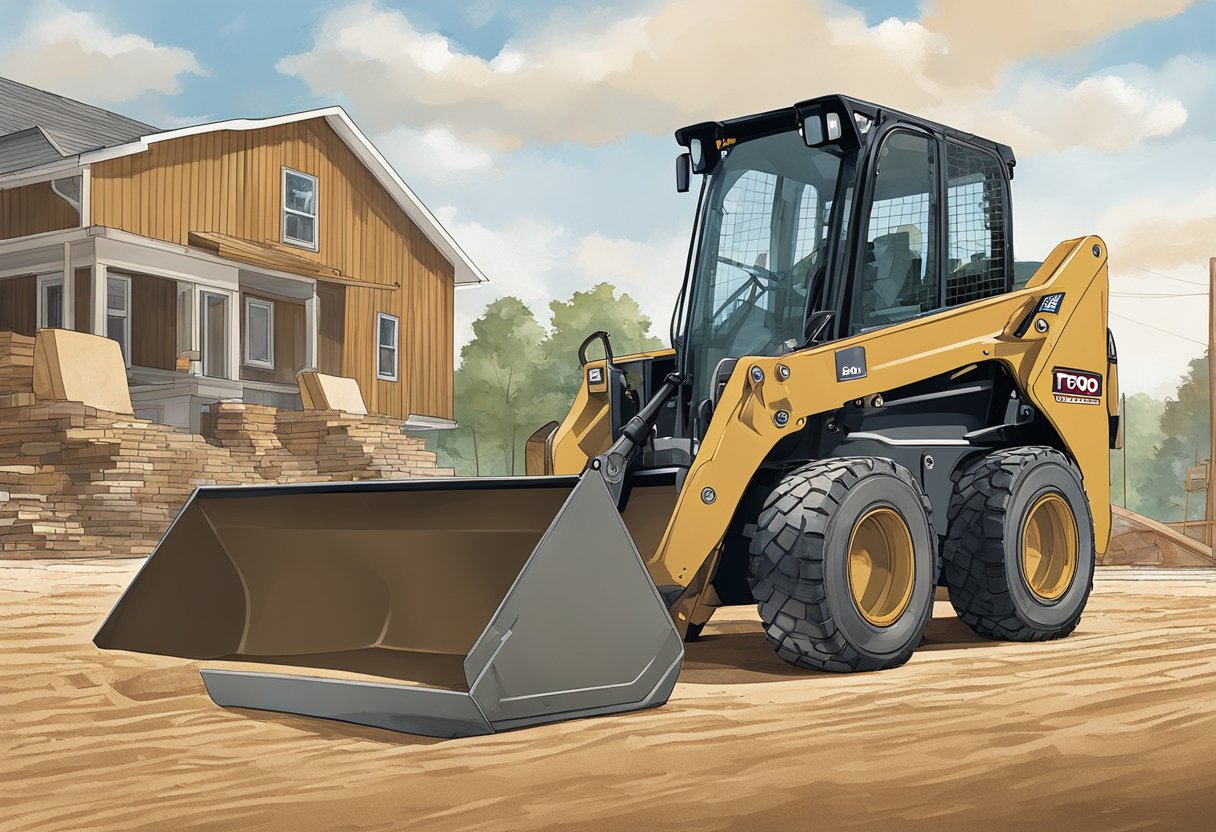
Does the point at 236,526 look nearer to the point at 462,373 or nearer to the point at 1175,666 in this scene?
the point at 1175,666

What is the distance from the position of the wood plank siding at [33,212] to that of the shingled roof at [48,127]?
1.49 feet

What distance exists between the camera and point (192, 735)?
4.50m

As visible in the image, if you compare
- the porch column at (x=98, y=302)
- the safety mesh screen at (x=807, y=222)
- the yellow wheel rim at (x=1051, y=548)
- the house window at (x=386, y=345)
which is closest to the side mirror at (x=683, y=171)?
the safety mesh screen at (x=807, y=222)

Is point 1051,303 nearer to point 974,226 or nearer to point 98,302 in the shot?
point 974,226

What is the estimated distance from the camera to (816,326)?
649 centimetres

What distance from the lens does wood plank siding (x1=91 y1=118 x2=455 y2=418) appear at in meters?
22.5

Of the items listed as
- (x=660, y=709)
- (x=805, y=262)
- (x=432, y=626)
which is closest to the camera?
(x=660, y=709)

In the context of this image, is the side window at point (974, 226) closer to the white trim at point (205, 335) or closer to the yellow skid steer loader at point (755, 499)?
the yellow skid steer loader at point (755, 499)

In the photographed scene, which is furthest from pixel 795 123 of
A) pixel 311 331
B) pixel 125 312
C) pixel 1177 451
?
pixel 1177 451

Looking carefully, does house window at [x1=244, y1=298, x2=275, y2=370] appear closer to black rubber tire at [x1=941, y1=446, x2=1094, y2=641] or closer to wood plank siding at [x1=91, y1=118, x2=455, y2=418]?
wood plank siding at [x1=91, y1=118, x2=455, y2=418]

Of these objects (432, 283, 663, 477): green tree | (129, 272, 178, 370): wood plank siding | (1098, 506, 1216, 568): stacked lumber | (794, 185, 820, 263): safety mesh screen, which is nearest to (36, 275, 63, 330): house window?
(129, 272, 178, 370): wood plank siding

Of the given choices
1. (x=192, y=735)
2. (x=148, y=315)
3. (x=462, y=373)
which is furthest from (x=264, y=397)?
(x=462, y=373)

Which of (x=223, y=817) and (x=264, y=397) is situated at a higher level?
(x=264, y=397)

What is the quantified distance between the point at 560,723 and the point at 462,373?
56644 mm
